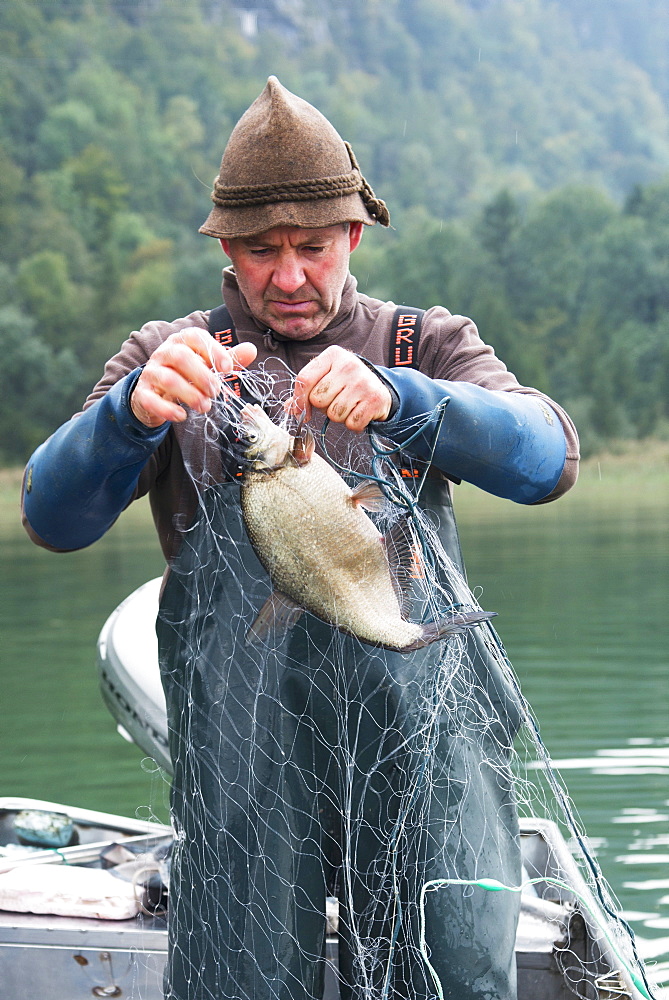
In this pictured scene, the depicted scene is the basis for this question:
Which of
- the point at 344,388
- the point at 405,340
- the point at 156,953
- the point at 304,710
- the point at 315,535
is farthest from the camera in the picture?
the point at 156,953

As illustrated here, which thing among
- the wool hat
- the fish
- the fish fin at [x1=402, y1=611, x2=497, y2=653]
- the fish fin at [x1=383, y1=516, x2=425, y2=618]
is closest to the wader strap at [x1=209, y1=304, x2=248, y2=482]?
the fish

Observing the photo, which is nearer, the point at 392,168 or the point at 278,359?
the point at 278,359

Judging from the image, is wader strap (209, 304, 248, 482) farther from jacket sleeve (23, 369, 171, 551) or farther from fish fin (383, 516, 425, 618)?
fish fin (383, 516, 425, 618)

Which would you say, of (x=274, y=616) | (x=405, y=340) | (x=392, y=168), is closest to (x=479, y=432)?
(x=405, y=340)

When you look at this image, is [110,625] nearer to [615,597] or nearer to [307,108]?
[307,108]

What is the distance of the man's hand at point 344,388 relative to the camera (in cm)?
242

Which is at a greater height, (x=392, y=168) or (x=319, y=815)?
(x=392, y=168)

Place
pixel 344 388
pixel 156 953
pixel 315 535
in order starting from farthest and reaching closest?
pixel 156 953 → pixel 315 535 → pixel 344 388

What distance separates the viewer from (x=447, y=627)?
97.0 inches

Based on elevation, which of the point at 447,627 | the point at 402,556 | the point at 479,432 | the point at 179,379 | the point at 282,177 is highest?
the point at 282,177

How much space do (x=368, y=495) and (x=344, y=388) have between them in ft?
0.90

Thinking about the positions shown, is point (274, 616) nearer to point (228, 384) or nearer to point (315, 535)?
point (315, 535)

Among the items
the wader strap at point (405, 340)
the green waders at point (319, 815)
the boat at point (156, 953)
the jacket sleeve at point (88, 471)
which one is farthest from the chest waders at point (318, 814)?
the boat at point (156, 953)

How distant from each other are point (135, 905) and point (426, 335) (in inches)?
93.5
